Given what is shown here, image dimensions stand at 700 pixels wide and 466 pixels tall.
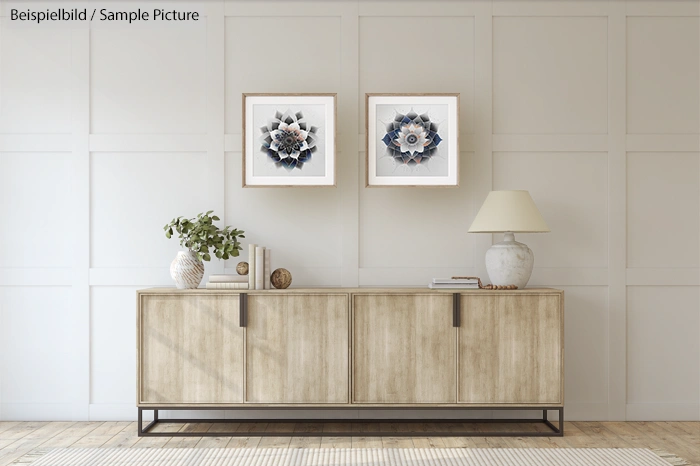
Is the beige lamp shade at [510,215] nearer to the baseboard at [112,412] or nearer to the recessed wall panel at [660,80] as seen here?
the recessed wall panel at [660,80]

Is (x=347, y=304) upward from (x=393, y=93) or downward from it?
downward

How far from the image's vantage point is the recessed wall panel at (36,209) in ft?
12.0

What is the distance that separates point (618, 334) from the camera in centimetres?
363

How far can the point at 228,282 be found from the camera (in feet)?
10.8

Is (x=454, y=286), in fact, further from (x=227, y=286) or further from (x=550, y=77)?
(x=550, y=77)

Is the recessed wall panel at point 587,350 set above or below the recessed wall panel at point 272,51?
below

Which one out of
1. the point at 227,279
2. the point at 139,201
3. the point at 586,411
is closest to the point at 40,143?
the point at 139,201

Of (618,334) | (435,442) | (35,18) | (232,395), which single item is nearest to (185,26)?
(35,18)

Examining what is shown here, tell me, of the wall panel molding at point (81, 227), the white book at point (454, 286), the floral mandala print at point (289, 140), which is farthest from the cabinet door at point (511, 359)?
the wall panel molding at point (81, 227)

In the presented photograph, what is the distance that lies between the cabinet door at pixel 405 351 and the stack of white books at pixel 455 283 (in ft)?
0.38

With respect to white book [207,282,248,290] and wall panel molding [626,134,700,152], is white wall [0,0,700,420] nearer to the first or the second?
wall panel molding [626,134,700,152]

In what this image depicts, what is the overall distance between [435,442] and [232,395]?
43.1 inches

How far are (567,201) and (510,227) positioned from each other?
0.63 meters

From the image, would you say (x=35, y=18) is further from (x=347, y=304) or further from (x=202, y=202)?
(x=347, y=304)
